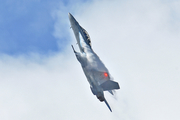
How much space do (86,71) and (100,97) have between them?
6.40 meters

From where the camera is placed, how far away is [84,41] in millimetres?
66875

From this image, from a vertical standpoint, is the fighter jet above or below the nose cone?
below

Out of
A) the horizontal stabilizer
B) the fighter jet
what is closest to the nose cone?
the fighter jet

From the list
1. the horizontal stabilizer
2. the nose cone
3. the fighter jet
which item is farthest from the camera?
the nose cone

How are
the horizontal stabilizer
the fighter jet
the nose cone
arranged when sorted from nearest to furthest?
the fighter jet → the horizontal stabilizer → the nose cone

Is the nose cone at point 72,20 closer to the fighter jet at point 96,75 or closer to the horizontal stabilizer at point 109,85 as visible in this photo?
the fighter jet at point 96,75

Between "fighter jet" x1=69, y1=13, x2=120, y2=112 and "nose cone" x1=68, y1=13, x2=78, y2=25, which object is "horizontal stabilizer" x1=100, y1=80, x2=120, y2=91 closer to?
"fighter jet" x1=69, y1=13, x2=120, y2=112

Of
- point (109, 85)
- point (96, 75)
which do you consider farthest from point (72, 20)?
point (109, 85)

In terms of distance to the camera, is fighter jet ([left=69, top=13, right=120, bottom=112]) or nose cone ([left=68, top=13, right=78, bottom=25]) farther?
nose cone ([left=68, top=13, right=78, bottom=25])

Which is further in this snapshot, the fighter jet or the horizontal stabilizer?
the horizontal stabilizer

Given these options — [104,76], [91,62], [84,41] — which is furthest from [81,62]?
[84,41]

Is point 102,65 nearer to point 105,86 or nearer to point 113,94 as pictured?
point 105,86

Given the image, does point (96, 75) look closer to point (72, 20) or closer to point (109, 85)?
point (109, 85)

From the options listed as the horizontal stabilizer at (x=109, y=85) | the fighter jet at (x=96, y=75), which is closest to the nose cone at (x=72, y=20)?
the fighter jet at (x=96, y=75)
